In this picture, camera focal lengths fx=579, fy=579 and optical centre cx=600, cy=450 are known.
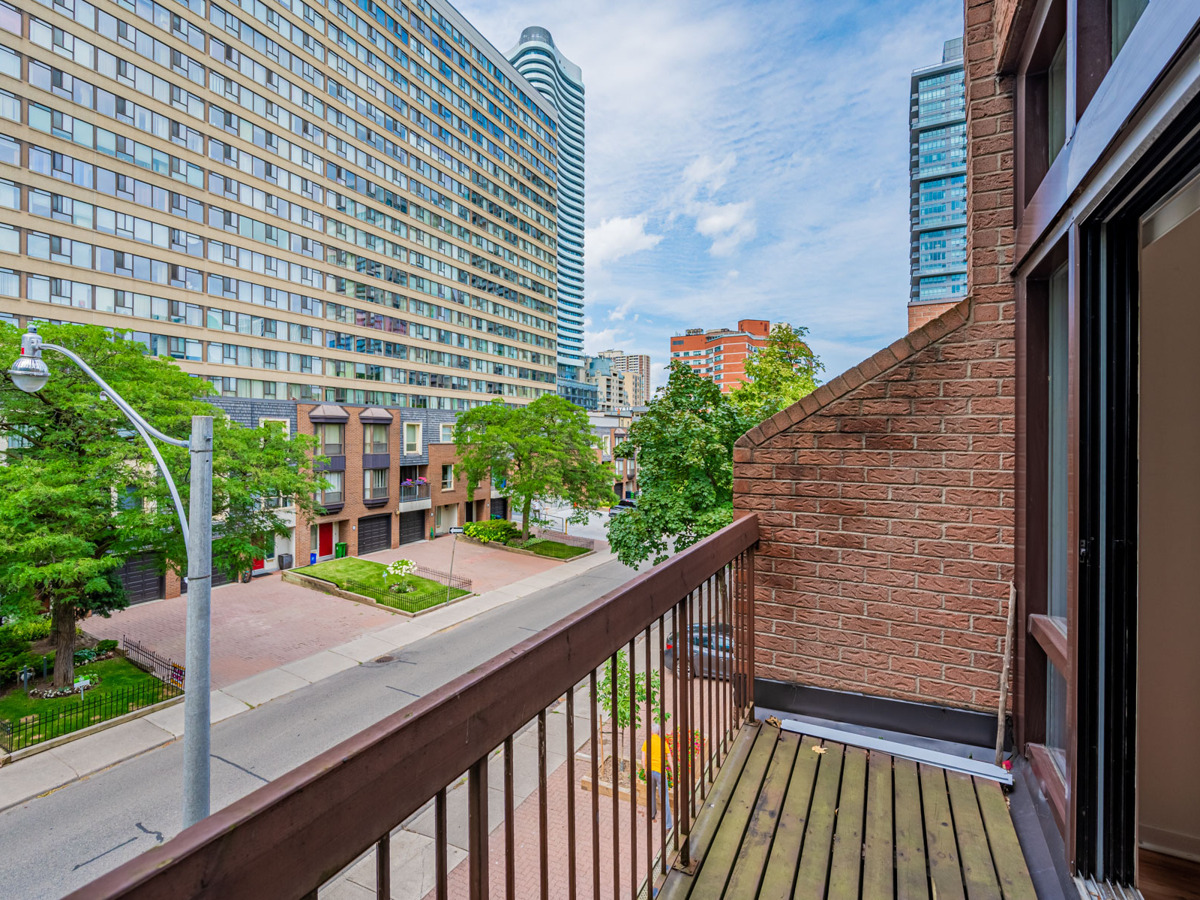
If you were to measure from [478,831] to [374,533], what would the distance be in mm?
28044

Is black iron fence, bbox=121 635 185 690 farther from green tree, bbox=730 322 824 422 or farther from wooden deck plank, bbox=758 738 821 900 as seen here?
green tree, bbox=730 322 824 422

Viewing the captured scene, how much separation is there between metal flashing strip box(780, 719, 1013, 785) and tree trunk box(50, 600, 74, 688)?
1424 cm

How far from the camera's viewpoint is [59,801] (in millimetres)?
8078

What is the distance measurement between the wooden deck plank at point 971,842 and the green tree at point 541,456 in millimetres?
22186

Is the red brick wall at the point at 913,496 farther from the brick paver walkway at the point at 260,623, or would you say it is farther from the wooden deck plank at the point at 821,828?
the brick paver walkway at the point at 260,623

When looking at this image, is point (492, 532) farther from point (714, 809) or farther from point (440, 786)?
point (440, 786)

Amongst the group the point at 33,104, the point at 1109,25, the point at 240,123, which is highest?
the point at 240,123

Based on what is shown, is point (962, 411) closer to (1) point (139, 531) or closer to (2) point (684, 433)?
(2) point (684, 433)

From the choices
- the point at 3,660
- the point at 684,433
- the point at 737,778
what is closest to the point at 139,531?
the point at 3,660

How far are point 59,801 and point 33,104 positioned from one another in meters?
20.5

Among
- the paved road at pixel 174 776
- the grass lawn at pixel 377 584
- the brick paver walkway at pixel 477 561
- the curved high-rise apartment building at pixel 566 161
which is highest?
the curved high-rise apartment building at pixel 566 161

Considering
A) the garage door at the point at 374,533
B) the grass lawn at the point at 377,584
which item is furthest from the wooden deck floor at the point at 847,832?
the garage door at the point at 374,533

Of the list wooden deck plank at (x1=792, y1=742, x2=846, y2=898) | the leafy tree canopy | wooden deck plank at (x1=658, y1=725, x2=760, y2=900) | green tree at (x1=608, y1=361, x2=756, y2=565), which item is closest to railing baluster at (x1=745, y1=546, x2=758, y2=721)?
wooden deck plank at (x1=658, y1=725, x2=760, y2=900)

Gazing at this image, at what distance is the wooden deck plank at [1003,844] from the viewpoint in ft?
6.47
